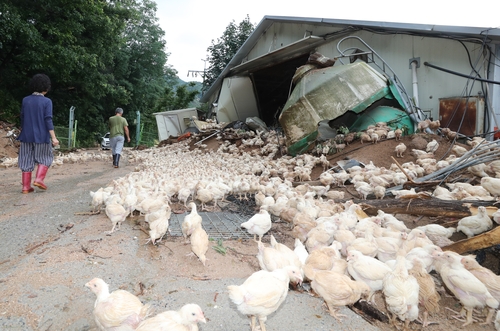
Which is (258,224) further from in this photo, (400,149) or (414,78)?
(414,78)

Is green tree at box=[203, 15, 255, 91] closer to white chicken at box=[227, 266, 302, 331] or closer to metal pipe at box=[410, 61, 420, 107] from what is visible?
metal pipe at box=[410, 61, 420, 107]

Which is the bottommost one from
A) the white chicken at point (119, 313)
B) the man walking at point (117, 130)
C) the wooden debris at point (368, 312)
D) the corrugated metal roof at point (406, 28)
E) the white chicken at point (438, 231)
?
the wooden debris at point (368, 312)

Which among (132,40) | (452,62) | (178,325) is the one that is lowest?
(178,325)

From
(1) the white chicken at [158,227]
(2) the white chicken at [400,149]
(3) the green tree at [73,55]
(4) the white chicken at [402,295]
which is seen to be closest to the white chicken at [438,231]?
(4) the white chicken at [402,295]

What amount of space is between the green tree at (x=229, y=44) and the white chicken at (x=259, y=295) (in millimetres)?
27116

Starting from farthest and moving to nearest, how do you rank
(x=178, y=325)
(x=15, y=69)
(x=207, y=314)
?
(x=15, y=69), (x=207, y=314), (x=178, y=325)

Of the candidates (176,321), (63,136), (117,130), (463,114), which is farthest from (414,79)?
(63,136)

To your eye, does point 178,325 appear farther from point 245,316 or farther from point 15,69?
point 15,69

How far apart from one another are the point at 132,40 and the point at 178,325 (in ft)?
112

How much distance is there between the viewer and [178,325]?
182 cm

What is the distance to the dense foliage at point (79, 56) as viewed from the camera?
1688 centimetres

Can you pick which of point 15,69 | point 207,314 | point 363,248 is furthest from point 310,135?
point 15,69

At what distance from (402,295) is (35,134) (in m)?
6.12

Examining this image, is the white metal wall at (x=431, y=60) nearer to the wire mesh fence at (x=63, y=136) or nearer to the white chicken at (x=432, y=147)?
the white chicken at (x=432, y=147)
